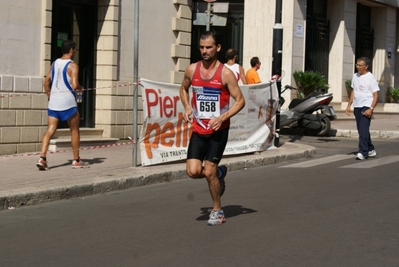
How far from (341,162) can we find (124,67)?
194 inches

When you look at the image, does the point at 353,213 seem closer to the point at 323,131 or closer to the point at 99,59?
the point at 99,59

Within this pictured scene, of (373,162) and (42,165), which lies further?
(373,162)

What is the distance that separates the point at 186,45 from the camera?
18.1m

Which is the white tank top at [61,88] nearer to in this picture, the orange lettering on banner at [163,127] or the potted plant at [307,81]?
the orange lettering on banner at [163,127]

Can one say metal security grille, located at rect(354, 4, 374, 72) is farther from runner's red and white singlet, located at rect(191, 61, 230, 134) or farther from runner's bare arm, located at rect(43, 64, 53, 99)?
runner's red and white singlet, located at rect(191, 61, 230, 134)

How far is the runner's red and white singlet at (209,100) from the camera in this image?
8.10m

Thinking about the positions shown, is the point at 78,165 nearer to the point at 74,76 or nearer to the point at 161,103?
the point at 74,76

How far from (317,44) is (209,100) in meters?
18.1

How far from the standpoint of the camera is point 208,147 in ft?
26.8

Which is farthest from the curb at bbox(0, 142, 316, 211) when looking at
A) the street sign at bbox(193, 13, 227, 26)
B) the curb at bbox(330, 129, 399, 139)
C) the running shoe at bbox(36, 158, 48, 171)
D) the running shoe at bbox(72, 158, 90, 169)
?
the curb at bbox(330, 129, 399, 139)

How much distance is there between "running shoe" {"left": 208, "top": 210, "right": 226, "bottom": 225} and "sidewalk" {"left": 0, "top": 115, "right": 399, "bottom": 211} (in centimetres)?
249

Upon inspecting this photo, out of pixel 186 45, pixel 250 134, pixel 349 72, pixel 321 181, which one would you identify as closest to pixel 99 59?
pixel 186 45

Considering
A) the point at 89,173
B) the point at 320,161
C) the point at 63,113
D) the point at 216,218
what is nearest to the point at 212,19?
the point at 320,161

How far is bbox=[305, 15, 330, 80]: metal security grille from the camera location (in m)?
25.2
